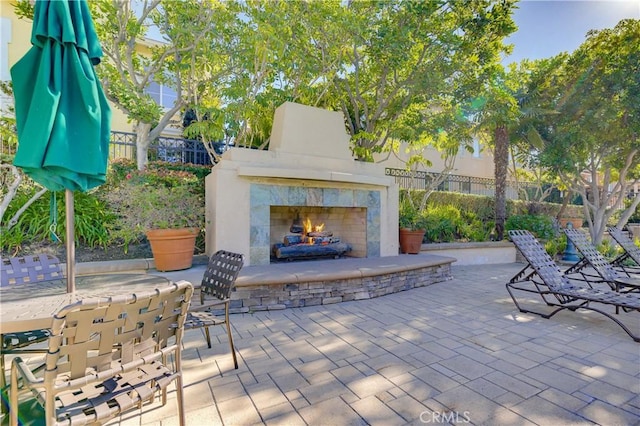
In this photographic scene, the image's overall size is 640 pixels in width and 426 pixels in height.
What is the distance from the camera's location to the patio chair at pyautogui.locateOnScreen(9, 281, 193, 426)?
1.43 meters

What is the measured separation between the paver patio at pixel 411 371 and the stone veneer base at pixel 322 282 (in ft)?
0.92

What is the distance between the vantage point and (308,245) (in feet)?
21.3

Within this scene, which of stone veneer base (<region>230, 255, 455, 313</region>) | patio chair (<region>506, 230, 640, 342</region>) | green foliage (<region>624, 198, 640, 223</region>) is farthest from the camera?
green foliage (<region>624, 198, 640, 223</region>)

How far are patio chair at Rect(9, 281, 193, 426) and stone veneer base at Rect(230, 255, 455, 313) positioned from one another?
103 inches

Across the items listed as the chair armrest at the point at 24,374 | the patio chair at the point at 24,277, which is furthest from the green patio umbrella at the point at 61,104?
the chair armrest at the point at 24,374

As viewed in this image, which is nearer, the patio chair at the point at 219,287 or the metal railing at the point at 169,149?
the patio chair at the point at 219,287

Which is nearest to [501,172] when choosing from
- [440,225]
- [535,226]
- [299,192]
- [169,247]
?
[535,226]

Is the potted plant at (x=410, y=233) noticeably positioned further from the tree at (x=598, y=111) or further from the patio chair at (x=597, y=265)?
the tree at (x=598, y=111)

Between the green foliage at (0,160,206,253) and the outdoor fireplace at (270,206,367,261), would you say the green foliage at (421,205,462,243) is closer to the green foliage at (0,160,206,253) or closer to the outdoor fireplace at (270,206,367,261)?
the outdoor fireplace at (270,206,367,261)

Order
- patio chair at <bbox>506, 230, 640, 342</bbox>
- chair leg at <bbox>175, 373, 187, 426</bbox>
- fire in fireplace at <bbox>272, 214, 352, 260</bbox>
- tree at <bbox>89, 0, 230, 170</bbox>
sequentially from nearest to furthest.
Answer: chair leg at <bbox>175, 373, 187, 426</bbox> → patio chair at <bbox>506, 230, 640, 342</bbox> → tree at <bbox>89, 0, 230, 170</bbox> → fire in fireplace at <bbox>272, 214, 352, 260</bbox>

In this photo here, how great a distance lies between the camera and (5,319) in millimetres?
1685

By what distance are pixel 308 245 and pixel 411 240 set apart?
103 inches

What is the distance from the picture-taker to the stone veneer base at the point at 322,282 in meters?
4.61

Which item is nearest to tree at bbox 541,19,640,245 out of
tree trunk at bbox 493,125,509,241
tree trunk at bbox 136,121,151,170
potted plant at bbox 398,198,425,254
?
tree trunk at bbox 493,125,509,241
